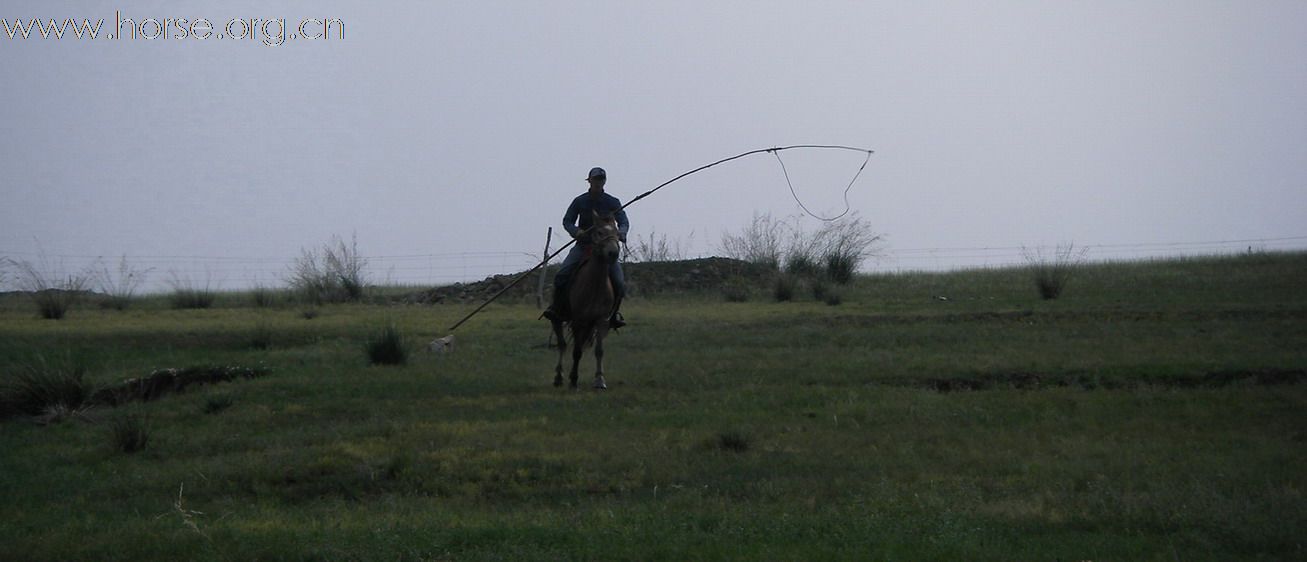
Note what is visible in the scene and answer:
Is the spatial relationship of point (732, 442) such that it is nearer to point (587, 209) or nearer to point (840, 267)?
point (587, 209)

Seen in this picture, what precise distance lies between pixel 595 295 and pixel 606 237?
0.87 m

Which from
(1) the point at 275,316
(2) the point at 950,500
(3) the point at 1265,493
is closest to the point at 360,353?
(1) the point at 275,316

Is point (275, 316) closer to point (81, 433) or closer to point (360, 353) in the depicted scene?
point (360, 353)

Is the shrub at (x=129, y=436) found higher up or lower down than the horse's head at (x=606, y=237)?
lower down

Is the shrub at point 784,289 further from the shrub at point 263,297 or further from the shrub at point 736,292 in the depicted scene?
the shrub at point 263,297

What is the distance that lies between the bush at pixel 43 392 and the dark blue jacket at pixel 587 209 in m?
6.34

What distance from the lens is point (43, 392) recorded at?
14.6m

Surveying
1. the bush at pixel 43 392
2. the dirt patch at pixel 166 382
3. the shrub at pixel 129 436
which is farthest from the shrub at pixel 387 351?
the shrub at pixel 129 436

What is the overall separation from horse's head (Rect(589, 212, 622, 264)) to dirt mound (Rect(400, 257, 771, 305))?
19642mm

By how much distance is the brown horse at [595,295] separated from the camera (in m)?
15.1

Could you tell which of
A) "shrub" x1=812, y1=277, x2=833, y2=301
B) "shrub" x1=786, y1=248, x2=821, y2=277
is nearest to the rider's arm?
"shrub" x1=812, y1=277, x2=833, y2=301

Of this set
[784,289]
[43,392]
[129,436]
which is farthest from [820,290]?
[129,436]

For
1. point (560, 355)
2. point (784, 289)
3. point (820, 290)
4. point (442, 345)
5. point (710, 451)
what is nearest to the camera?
point (710, 451)

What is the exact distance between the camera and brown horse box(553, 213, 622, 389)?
15.1 meters
